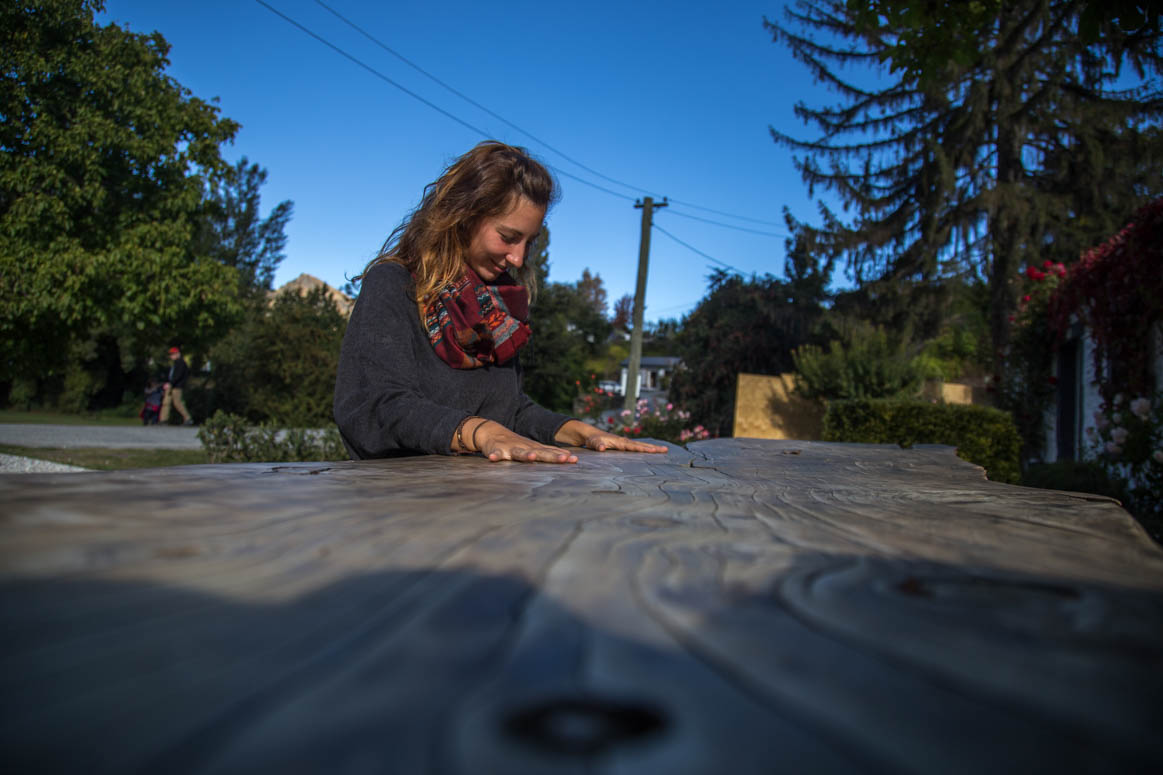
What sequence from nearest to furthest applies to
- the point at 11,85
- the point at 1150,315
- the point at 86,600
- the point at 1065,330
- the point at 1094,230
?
the point at 86,600, the point at 1150,315, the point at 1065,330, the point at 11,85, the point at 1094,230

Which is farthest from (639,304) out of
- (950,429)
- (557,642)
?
(557,642)

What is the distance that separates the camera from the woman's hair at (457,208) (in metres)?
2.06

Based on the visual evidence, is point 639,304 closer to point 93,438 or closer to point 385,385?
point 93,438

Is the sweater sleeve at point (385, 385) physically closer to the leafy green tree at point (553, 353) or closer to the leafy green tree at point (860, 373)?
the leafy green tree at point (860, 373)

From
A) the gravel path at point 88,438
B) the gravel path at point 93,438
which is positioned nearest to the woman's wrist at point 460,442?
the gravel path at point 88,438

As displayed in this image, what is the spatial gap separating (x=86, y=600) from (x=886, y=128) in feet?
51.5

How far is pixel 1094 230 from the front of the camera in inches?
453

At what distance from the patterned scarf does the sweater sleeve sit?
0.09 metres

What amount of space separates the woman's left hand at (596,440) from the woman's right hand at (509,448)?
0.34m

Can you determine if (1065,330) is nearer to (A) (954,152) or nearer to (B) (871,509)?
(A) (954,152)

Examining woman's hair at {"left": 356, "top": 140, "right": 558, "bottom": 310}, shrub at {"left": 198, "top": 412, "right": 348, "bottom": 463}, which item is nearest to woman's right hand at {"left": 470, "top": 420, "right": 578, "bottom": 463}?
woman's hair at {"left": 356, "top": 140, "right": 558, "bottom": 310}

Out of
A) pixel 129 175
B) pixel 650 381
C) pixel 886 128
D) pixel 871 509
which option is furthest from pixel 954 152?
pixel 650 381

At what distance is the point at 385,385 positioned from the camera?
1.74 m

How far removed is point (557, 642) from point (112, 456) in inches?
410
